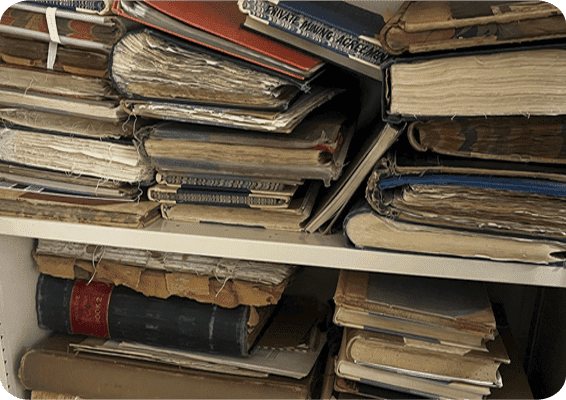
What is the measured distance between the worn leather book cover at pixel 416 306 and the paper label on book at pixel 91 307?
446mm

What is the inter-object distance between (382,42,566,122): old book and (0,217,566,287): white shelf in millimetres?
222

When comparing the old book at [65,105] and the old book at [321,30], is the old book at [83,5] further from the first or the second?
the old book at [321,30]

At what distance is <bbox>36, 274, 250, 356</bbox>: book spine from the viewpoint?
3.15 feet

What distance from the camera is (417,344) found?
0.85 m

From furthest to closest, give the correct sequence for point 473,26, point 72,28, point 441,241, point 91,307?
point 91,307 < point 72,28 < point 441,241 < point 473,26

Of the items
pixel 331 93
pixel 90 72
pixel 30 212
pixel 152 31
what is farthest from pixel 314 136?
pixel 30 212

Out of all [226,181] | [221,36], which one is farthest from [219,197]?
[221,36]

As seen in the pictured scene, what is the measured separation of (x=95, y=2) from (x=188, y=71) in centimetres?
21

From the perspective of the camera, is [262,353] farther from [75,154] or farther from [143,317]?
[75,154]

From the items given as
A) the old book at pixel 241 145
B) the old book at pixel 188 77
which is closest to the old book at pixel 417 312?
the old book at pixel 241 145

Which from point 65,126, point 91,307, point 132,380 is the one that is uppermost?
point 65,126

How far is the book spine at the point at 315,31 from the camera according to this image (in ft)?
2.53

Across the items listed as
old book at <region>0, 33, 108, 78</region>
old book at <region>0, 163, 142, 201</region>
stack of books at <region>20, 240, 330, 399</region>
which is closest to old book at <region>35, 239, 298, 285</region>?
stack of books at <region>20, 240, 330, 399</region>

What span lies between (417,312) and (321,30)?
18.1 inches
